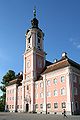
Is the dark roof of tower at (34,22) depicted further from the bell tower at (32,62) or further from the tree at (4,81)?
the tree at (4,81)

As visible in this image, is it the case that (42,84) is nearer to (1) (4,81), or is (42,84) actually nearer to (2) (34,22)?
(2) (34,22)

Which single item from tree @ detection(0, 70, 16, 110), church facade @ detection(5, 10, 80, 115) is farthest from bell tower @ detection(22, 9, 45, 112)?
tree @ detection(0, 70, 16, 110)

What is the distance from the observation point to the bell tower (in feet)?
203

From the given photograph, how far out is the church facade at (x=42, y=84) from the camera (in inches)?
1964

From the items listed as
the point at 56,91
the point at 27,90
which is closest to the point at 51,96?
the point at 56,91

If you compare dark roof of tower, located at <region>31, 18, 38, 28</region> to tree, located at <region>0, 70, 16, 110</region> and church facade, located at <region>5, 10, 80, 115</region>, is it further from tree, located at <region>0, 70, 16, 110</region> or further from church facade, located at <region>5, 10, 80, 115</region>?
tree, located at <region>0, 70, 16, 110</region>

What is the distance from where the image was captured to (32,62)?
6347cm

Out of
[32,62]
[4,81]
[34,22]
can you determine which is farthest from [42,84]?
[4,81]

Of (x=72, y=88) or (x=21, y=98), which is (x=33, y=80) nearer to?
(x=21, y=98)

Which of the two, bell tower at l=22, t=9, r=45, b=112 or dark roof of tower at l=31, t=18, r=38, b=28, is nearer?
bell tower at l=22, t=9, r=45, b=112

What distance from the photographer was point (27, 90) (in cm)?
6375

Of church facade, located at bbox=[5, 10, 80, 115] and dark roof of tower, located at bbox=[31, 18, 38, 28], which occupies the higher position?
dark roof of tower, located at bbox=[31, 18, 38, 28]

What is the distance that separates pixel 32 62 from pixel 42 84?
347 inches

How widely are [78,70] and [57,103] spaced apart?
1062 centimetres
